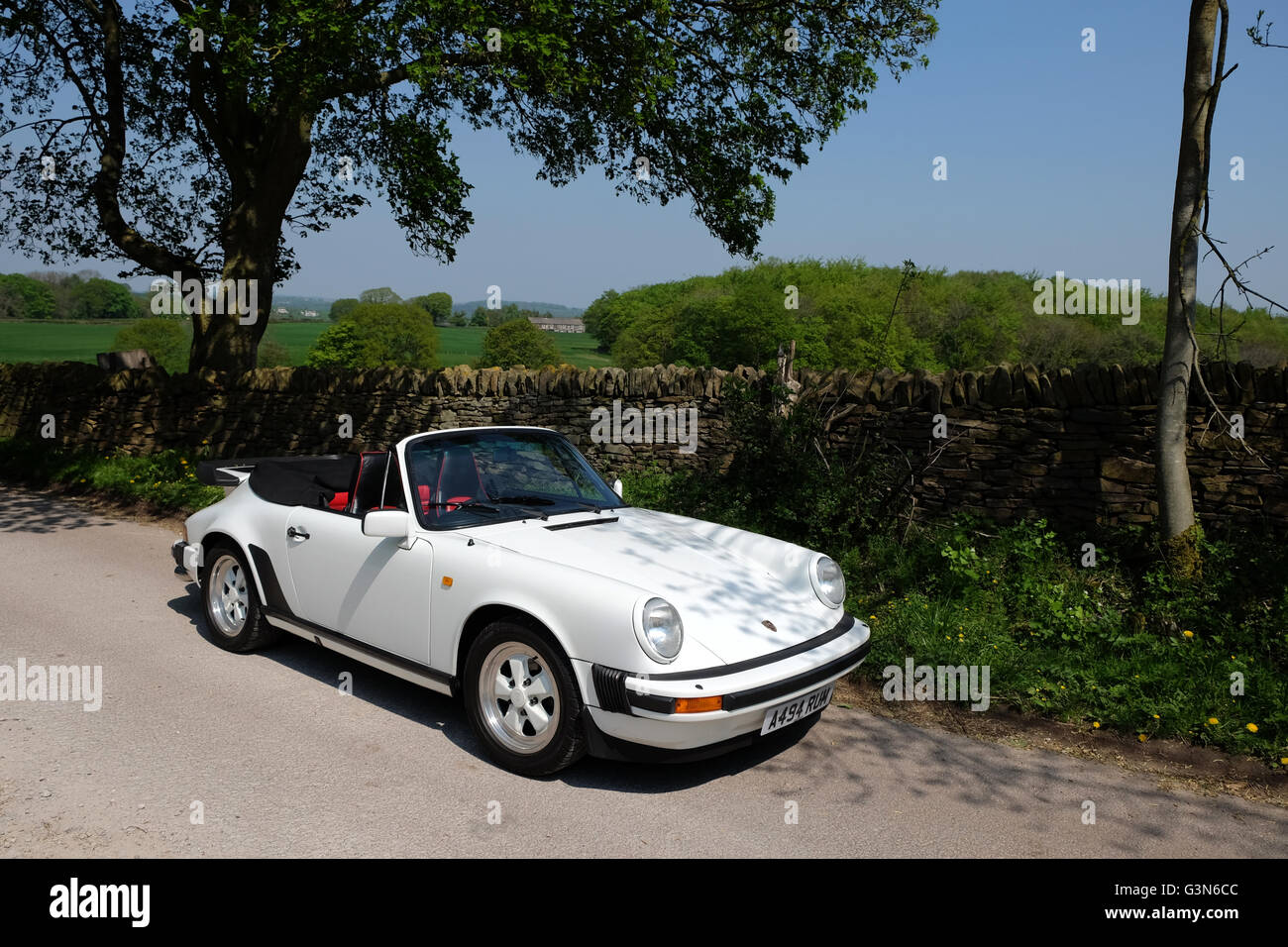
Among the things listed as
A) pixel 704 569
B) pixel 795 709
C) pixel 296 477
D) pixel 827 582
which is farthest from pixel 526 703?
pixel 296 477

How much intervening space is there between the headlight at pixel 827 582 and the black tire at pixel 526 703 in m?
1.54

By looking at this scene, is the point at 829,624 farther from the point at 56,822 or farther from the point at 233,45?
the point at 233,45

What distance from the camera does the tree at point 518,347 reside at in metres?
30.5

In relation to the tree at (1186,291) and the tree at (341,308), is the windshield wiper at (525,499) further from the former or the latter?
the tree at (341,308)

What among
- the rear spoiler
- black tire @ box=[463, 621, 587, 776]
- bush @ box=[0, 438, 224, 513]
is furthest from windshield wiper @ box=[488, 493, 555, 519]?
bush @ box=[0, 438, 224, 513]

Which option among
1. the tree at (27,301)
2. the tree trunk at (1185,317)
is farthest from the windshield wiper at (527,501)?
the tree at (27,301)

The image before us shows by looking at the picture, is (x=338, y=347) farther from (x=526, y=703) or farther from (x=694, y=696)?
(x=694, y=696)

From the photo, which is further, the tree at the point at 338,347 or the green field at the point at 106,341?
the tree at the point at 338,347

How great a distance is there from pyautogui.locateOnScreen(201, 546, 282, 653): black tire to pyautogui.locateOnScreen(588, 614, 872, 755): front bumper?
2.97 m

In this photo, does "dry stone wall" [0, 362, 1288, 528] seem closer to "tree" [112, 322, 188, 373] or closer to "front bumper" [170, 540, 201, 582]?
"front bumper" [170, 540, 201, 582]

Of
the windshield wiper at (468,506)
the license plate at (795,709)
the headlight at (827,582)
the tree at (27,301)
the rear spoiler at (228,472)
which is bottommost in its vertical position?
the license plate at (795,709)

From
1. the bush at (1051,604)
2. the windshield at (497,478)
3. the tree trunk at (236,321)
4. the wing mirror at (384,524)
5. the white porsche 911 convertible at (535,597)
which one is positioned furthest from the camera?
the tree trunk at (236,321)

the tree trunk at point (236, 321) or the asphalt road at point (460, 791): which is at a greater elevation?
the tree trunk at point (236, 321)

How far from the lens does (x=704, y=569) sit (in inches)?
180
